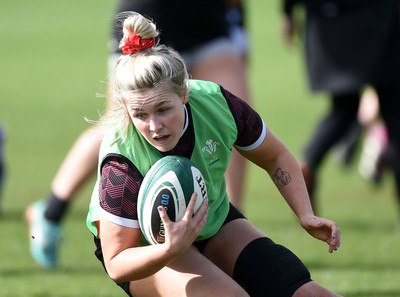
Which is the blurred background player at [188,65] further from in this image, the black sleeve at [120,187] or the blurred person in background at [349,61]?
the black sleeve at [120,187]

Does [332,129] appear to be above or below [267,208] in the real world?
above

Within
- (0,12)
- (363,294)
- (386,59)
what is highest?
(386,59)

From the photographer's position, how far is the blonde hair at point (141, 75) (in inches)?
155

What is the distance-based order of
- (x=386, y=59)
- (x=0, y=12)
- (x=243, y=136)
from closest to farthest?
1. (x=243, y=136)
2. (x=386, y=59)
3. (x=0, y=12)

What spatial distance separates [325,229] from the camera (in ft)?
13.9

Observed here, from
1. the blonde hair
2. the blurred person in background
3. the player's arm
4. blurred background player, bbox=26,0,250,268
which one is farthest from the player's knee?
the blurred person in background

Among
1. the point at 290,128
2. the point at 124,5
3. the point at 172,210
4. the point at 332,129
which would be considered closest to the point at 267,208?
the point at 332,129

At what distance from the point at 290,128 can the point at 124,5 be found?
5980 mm

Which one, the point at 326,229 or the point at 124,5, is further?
the point at 124,5

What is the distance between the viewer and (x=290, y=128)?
1202 cm

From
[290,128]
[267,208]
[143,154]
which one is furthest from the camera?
[290,128]

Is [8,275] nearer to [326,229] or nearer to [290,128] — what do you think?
[326,229]

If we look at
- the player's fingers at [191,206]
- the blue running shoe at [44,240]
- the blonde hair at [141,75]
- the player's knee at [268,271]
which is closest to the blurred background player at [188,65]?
the blue running shoe at [44,240]

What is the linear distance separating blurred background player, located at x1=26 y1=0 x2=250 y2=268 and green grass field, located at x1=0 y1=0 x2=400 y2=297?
253mm
